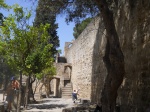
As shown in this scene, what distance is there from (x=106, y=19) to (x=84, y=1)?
2.93 m

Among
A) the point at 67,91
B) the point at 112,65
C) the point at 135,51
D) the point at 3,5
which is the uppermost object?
the point at 3,5

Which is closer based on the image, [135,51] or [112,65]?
[112,65]

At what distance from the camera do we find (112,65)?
21.1 feet

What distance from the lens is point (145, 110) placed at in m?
6.55

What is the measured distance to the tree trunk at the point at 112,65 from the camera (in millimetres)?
6305

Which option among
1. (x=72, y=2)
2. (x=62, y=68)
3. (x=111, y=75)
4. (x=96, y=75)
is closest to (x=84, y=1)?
(x=72, y=2)

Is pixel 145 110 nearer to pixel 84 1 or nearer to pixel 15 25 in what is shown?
pixel 84 1

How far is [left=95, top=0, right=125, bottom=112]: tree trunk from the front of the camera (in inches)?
248

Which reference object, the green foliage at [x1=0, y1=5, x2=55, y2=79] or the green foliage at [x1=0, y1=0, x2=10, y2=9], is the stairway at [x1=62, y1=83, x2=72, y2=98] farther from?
the green foliage at [x1=0, y1=0, x2=10, y2=9]

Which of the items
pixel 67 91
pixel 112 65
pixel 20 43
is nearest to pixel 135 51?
pixel 112 65

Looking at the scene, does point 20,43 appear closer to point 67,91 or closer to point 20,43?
point 20,43

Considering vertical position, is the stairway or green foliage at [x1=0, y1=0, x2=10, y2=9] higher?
green foliage at [x1=0, y1=0, x2=10, y2=9]

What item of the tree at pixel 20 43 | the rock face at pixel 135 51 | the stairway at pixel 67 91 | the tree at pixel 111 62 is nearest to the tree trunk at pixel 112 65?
the tree at pixel 111 62

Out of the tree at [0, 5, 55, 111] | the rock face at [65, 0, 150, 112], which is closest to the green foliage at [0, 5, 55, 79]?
the tree at [0, 5, 55, 111]
